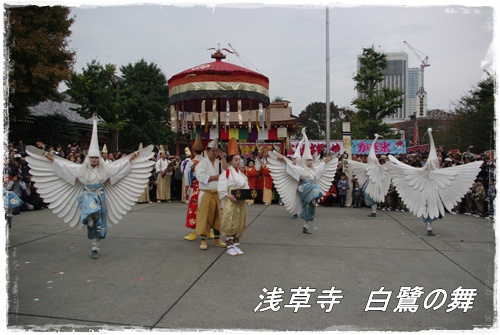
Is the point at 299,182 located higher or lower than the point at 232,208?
higher

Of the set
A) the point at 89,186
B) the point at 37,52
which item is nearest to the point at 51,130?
the point at 37,52

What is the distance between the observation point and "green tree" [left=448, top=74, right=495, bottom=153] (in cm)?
1709

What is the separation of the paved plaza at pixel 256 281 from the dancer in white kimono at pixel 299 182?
1.44ft

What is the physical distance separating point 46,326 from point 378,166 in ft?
23.4

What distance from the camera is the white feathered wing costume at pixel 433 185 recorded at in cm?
600

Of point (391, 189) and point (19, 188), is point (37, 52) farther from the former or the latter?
point (391, 189)

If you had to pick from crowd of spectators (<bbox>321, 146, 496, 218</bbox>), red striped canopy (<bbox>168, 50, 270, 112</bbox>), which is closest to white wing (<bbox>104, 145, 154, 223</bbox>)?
red striped canopy (<bbox>168, 50, 270, 112</bbox>)

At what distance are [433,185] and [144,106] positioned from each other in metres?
19.4

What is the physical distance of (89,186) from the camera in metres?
4.75

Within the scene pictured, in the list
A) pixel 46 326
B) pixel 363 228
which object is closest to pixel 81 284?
pixel 46 326

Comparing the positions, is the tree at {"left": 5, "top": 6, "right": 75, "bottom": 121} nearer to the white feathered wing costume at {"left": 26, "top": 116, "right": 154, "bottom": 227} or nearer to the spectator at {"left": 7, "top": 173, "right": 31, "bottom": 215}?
the spectator at {"left": 7, "top": 173, "right": 31, "bottom": 215}

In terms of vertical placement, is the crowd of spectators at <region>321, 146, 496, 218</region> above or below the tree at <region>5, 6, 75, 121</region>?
below

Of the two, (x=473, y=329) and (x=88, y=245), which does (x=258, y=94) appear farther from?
(x=473, y=329)

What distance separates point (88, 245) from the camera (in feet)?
17.6
